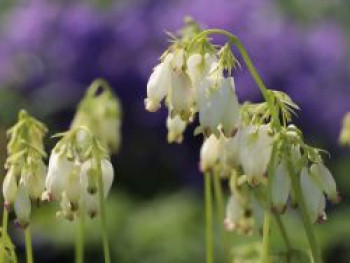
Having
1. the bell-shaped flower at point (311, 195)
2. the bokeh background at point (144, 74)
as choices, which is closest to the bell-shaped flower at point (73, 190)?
the bell-shaped flower at point (311, 195)

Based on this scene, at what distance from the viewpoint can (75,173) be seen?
225cm

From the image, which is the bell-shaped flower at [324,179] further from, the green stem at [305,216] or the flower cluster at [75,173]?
the flower cluster at [75,173]

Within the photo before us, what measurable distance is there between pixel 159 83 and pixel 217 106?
0.19 meters

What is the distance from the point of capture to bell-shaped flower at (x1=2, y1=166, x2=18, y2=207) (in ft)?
7.58

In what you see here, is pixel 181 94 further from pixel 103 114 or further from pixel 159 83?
pixel 103 114

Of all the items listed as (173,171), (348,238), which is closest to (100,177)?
(348,238)

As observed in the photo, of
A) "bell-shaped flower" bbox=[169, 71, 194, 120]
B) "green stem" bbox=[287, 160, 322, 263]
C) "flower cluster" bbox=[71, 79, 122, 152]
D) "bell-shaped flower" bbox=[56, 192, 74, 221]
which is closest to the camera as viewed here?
"green stem" bbox=[287, 160, 322, 263]

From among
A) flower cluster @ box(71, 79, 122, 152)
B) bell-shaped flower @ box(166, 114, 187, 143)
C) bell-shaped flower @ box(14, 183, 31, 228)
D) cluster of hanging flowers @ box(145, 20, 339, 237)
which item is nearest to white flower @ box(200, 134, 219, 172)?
bell-shaped flower @ box(166, 114, 187, 143)

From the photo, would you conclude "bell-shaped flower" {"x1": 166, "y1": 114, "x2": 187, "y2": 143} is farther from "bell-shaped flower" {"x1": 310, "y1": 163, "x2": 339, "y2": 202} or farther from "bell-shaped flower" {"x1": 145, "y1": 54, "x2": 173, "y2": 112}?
"bell-shaped flower" {"x1": 310, "y1": 163, "x2": 339, "y2": 202}

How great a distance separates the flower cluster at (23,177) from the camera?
7.56 feet

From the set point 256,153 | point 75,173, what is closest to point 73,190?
point 75,173

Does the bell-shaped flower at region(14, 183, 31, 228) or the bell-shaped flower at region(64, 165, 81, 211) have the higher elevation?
the bell-shaped flower at region(64, 165, 81, 211)

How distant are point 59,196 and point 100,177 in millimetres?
104

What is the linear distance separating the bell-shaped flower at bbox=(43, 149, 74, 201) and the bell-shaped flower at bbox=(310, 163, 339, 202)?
495 millimetres
